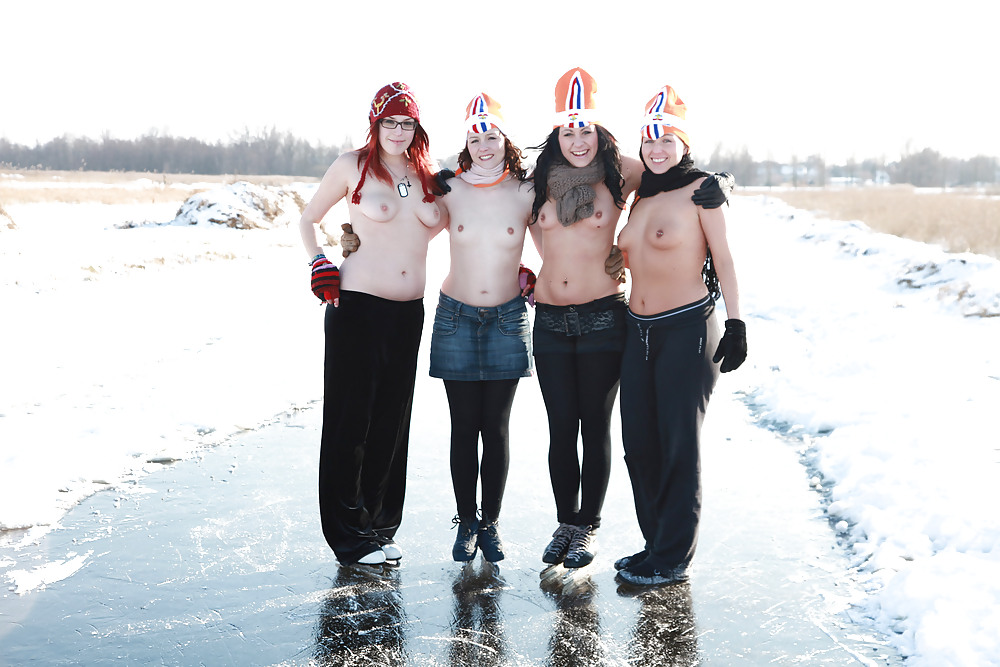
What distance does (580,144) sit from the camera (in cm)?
370

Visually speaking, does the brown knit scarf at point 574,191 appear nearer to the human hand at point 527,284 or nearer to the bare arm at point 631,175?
the bare arm at point 631,175

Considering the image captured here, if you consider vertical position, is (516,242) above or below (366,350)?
above

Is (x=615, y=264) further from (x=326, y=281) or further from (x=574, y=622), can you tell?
(x=574, y=622)

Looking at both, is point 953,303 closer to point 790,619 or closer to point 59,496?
point 790,619

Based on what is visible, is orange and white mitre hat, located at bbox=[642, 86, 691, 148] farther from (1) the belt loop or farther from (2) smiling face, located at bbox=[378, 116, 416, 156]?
(2) smiling face, located at bbox=[378, 116, 416, 156]

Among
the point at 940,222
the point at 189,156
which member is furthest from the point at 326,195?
the point at 189,156

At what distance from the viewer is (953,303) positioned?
952 cm

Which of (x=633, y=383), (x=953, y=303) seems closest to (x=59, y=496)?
(x=633, y=383)

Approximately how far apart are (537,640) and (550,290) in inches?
59.6

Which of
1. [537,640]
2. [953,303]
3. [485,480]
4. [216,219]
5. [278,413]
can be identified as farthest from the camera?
[216,219]

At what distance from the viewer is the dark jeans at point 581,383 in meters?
3.71

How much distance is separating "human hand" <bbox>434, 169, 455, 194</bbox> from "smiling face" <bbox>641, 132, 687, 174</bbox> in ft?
3.01

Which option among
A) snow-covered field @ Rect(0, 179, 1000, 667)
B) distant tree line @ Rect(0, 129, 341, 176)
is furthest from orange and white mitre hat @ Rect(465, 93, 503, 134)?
distant tree line @ Rect(0, 129, 341, 176)

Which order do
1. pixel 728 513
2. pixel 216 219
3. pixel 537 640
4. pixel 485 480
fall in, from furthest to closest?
1. pixel 216 219
2. pixel 728 513
3. pixel 485 480
4. pixel 537 640
